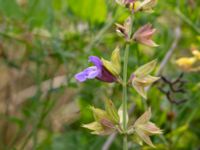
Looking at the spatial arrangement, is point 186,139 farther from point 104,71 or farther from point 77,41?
point 104,71

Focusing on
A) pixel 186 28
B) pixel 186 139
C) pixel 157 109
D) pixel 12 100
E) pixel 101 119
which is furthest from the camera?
pixel 12 100

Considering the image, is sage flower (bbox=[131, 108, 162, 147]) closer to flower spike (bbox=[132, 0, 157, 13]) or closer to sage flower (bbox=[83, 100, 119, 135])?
sage flower (bbox=[83, 100, 119, 135])

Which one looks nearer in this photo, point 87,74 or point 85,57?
point 87,74

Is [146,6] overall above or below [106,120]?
above

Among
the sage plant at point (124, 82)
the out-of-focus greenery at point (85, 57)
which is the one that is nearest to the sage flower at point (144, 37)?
the sage plant at point (124, 82)

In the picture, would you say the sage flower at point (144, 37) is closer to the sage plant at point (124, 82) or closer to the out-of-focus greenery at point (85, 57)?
the sage plant at point (124, 82)

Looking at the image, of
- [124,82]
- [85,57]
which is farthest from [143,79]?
[85,57]

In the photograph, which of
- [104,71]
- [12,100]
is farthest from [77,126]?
[104,71]

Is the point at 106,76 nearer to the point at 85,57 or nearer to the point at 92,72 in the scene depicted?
the point at 92,72
